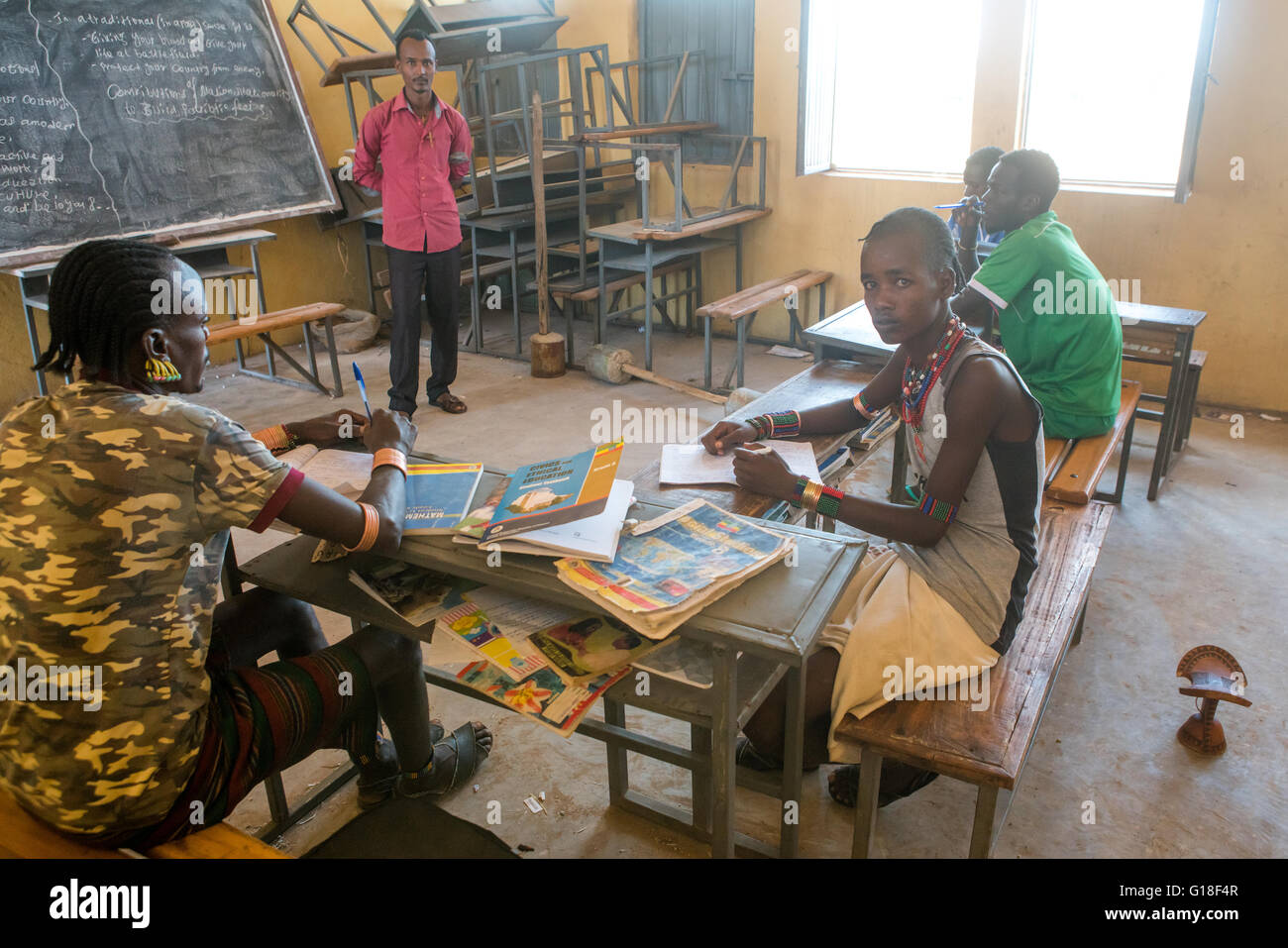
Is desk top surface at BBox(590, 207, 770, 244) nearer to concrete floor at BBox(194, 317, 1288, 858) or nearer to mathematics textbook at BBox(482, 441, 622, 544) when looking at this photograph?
concrete floor at BBox(194, 317, 1288, 858)

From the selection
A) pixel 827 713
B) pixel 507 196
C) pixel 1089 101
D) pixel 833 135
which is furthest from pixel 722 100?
pixel 827 713

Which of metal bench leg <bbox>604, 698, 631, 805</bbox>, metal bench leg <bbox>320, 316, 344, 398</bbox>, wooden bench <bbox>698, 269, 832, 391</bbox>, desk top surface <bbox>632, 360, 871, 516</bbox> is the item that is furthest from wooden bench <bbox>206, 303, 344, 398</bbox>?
metal bench leg <bbox>604, 698, 631, 805</bbox>

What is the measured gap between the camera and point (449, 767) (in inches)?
91.7

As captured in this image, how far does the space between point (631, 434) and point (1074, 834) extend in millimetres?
3097

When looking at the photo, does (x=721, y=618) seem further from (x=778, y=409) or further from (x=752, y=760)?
(x=778, y=409)

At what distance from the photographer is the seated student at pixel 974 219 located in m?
3.94

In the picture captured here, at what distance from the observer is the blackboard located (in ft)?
15.2

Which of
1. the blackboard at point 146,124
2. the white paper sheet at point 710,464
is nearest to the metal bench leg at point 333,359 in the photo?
the blackboard at point 146,124

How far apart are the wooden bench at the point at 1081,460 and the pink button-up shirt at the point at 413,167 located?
3.13m

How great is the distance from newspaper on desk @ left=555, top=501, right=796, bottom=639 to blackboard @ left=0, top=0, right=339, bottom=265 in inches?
172

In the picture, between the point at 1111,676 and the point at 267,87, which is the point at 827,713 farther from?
the point at 267,87

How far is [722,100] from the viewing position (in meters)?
6.18

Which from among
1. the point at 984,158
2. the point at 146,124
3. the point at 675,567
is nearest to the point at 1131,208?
the point at 984,158

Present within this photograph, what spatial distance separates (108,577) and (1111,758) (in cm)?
230
